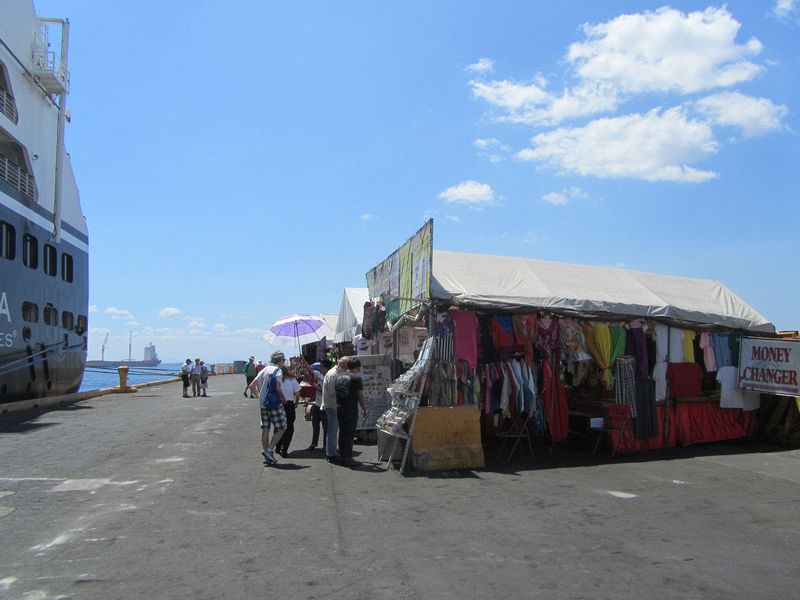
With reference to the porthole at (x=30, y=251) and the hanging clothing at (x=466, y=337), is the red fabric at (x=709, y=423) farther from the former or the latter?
the porthole at (x=30, y=251)

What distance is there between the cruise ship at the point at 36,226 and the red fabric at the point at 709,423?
18.3m

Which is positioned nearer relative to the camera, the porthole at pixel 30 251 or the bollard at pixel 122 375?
the porthole at pixel 30 251

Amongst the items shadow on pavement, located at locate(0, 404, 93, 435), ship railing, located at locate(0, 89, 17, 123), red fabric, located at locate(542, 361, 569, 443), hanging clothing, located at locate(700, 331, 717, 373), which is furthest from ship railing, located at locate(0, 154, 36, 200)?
hanging clothing, located at locate(700, 331, 717, 373)

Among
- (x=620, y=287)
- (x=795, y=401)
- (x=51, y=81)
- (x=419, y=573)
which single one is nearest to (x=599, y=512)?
(x=419, y=573)

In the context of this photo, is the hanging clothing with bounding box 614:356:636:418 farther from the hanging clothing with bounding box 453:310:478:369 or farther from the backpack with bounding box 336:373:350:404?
the backpack with bounding box 336:373:350:404

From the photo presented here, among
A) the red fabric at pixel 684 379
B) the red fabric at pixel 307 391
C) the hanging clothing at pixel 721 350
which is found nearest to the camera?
the red fabric at pixel 684 379

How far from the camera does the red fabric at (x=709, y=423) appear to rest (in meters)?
11.4

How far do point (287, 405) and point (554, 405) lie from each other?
461cm

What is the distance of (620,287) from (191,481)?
27.1ft

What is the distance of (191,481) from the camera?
8.19 meters

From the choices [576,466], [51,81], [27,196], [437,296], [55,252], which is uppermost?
[51,81]

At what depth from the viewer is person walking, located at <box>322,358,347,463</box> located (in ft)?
31.7

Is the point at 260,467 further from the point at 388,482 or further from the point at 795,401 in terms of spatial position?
the point at 795,401

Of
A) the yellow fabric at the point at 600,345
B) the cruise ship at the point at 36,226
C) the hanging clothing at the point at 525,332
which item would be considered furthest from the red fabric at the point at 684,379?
the cruise ship at the point at 36,226
